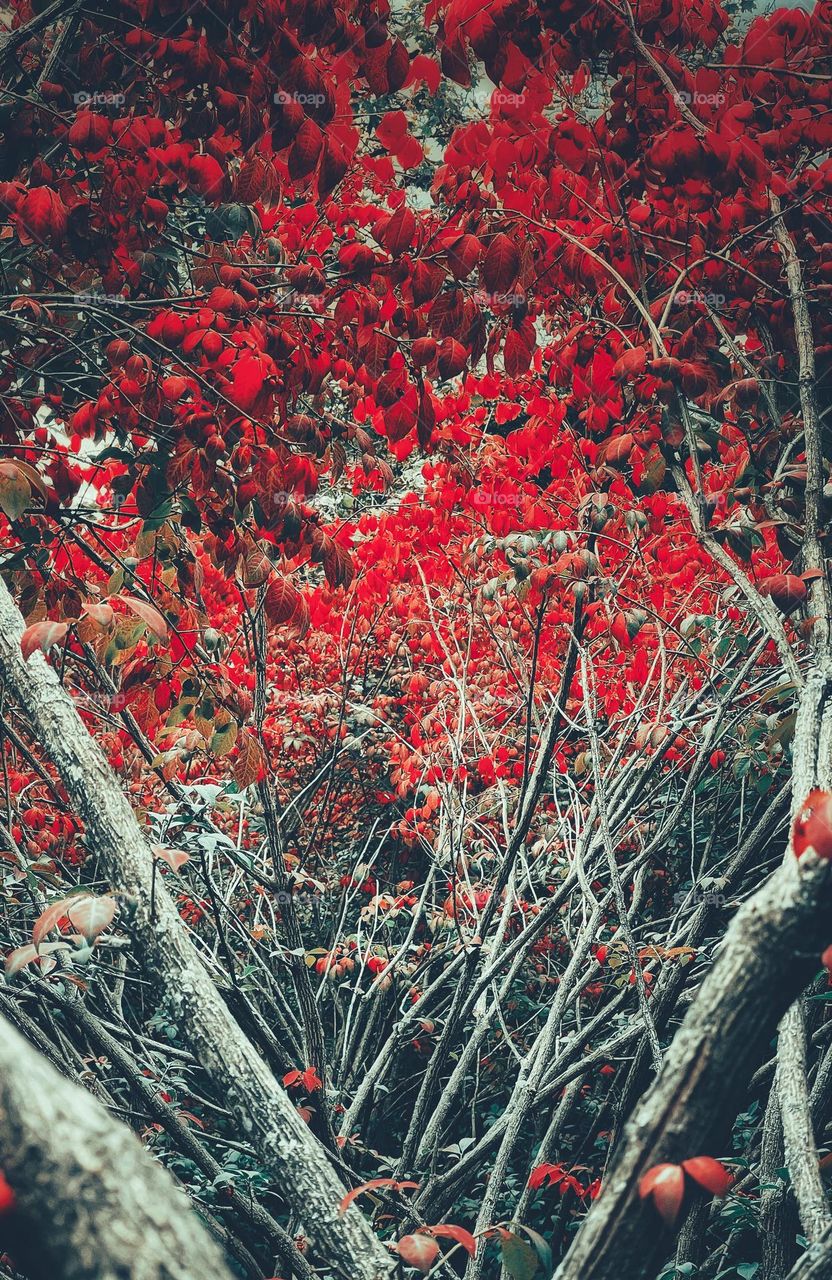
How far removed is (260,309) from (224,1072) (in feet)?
8.10

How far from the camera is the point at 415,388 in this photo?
9.36 feet

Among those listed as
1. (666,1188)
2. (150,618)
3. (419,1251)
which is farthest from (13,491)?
(666,1188)

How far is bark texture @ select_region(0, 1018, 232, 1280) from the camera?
31.4 inches

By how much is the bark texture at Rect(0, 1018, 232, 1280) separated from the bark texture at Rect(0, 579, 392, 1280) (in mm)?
651

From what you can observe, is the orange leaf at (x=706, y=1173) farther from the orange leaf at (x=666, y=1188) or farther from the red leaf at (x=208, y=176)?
the red leaf at (x=208, y=176)

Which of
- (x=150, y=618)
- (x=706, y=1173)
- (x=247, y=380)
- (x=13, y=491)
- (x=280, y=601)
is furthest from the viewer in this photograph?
(x=280, y=601)

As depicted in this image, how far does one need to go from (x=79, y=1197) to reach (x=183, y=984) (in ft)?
2.45

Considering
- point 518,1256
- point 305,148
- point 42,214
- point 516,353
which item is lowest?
point 518,1256

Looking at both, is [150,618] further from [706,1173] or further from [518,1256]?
[706,1173]

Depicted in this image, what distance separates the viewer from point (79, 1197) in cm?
81

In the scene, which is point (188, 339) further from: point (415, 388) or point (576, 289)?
point (576, 289)

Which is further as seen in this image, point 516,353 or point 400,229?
point 516,353

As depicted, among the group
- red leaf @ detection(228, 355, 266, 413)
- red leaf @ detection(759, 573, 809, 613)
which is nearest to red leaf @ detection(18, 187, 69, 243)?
red leaf @ detection(228, 355, 266, 413)

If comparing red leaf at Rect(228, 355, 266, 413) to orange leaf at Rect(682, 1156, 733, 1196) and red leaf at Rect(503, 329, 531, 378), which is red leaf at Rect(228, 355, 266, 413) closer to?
red leaf at Rect(503, 329, 531, 378)
